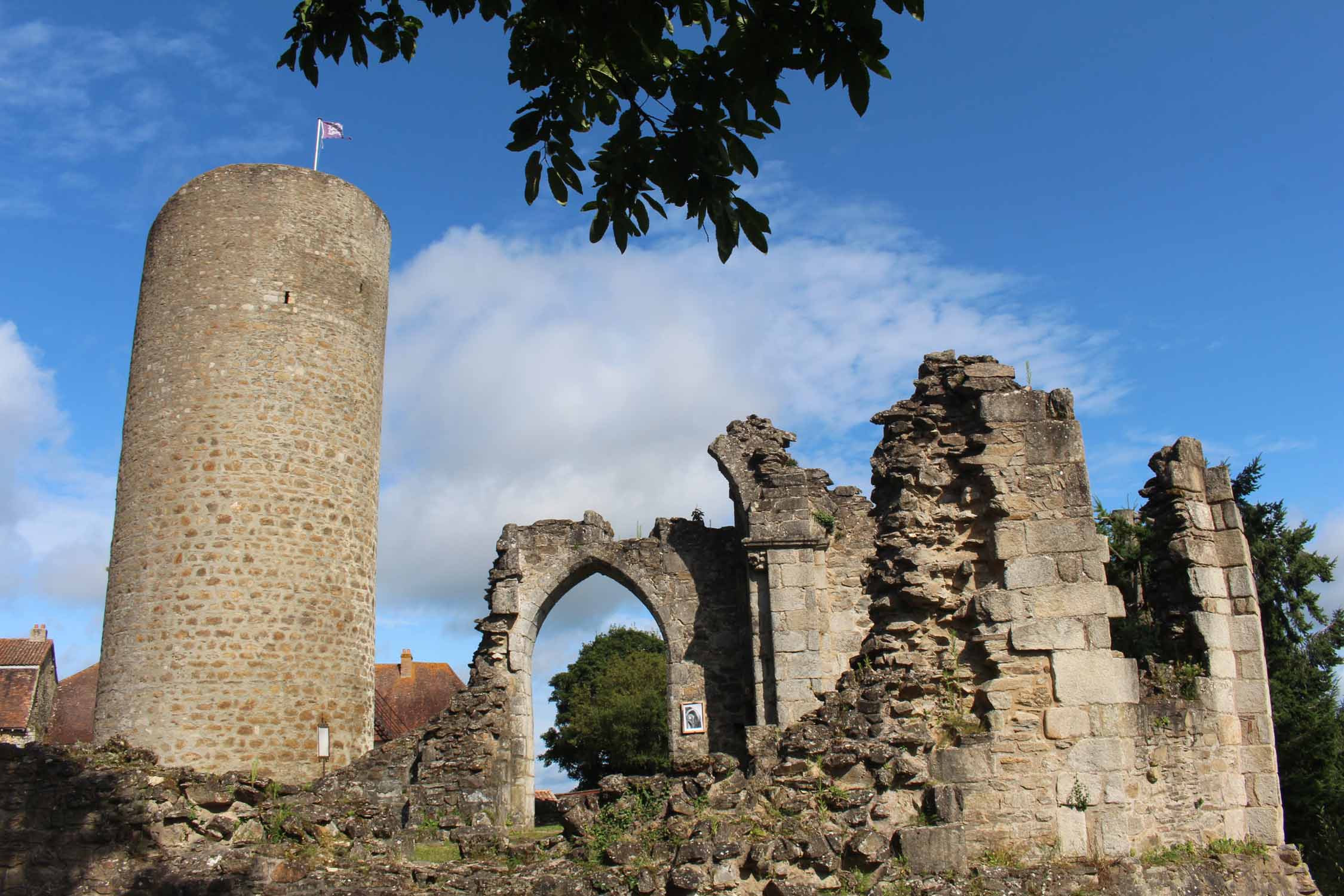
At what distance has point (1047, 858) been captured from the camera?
25.2 ft

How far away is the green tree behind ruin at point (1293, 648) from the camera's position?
1312 cm

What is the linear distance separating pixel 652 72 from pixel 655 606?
38.5ft

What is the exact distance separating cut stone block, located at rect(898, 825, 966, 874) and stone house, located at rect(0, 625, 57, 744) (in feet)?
87.8

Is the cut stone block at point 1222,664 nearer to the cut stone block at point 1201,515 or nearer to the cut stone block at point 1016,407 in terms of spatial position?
the cut stone block at point 1201,515

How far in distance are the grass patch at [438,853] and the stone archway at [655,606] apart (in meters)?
4.46

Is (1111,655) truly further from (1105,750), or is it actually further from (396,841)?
(396,841)

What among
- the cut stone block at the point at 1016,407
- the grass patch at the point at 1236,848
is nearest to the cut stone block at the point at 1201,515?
the cut stone block at the point at 1016,407

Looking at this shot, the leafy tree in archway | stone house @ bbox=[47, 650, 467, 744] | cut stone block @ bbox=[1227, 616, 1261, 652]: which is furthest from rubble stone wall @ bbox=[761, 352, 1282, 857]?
the leafy tree in archway

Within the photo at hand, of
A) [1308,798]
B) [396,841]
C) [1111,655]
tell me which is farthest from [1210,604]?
[396,841]

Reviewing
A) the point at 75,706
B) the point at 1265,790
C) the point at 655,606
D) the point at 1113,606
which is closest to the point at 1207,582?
the point at 1265,790

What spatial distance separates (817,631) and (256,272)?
9387 millimetres

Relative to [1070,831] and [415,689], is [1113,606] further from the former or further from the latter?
[415,689]

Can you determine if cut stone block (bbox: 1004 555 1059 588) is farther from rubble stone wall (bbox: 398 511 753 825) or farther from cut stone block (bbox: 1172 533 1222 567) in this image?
rubble stone wall (bbox: 398 511 753 825)

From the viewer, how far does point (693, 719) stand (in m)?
14.7
